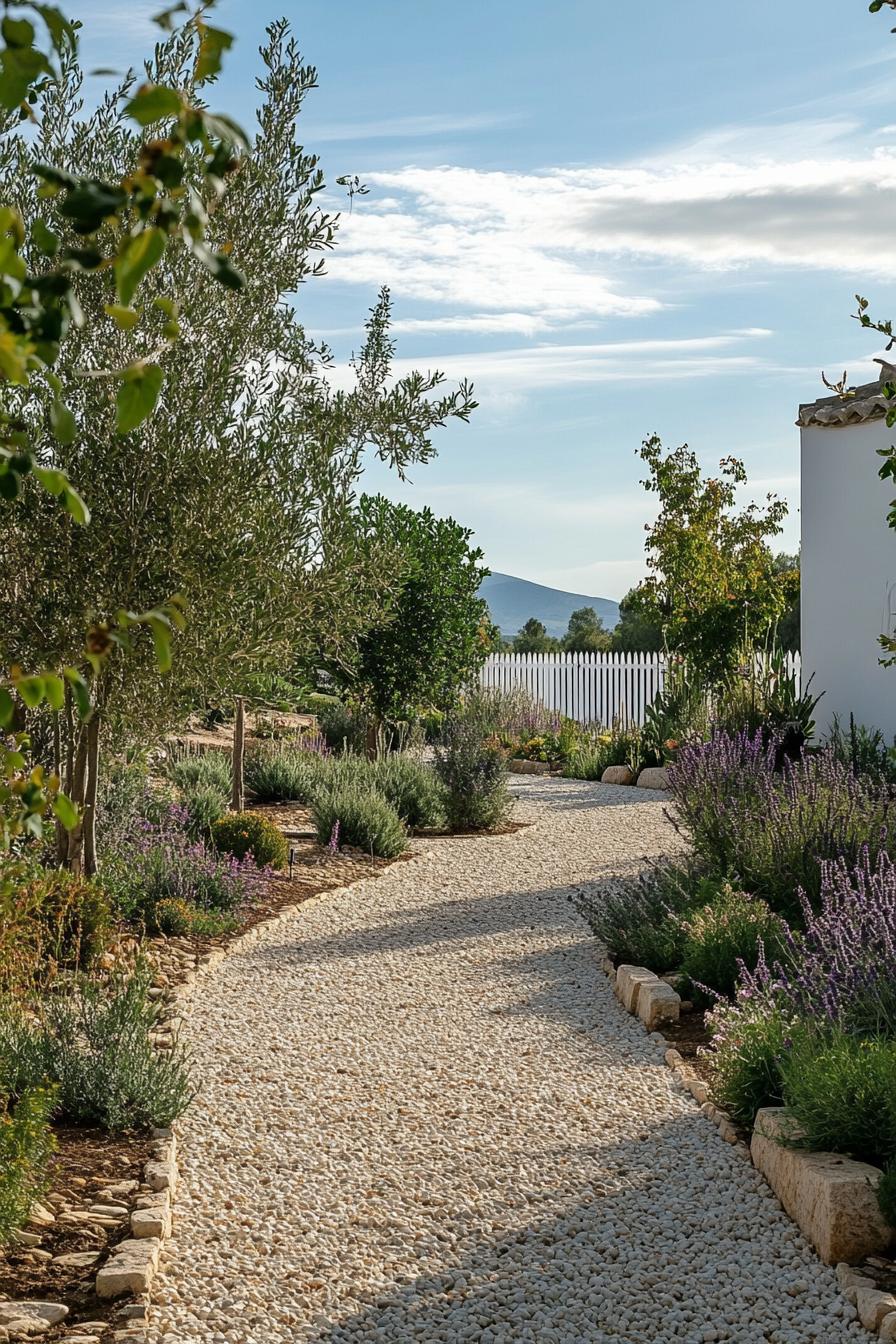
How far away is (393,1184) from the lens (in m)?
3.90

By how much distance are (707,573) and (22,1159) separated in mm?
17433

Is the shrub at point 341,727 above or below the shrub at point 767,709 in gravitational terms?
below

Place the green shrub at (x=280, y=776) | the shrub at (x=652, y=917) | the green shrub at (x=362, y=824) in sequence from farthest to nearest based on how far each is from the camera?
the green shrub at (x=280, y=776), the green shrub at (x=362, y=824), the shrub at (x=652, y=917)

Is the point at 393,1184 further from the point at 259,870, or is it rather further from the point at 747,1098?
the point at 259,870

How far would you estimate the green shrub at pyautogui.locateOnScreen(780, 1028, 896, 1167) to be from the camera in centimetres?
354

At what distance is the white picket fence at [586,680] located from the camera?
871 inches

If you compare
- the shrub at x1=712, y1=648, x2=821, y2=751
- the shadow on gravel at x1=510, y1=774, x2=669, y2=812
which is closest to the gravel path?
the shrub at x1=712, y1=648, x2=821, y2=751

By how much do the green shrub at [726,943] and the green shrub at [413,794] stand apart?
568cm

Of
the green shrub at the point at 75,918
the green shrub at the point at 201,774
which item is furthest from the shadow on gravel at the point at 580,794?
the green shrub at the point at 75,918

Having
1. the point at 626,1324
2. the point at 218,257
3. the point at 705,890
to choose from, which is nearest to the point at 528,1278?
the point at 626,1324

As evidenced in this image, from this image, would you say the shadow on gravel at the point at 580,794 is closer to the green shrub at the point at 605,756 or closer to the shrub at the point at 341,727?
the green shrub at the point at 605,756

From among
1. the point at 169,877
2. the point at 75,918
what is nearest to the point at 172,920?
the point at 169,877

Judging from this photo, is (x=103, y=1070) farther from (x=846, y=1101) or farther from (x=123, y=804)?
(x=123, y=804)

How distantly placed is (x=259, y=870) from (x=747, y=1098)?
500 cm
